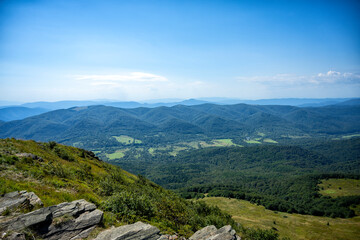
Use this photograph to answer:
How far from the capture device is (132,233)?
43.4 feet

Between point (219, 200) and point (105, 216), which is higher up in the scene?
point (105, 216)

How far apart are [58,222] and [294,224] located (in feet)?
380

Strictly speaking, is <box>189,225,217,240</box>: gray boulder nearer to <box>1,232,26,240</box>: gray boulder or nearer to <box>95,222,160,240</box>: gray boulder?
<box>95,222,160,240</box>: gray boulder

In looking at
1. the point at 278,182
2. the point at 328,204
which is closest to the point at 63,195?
the point at 328,204

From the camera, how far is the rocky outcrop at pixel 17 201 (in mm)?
12345

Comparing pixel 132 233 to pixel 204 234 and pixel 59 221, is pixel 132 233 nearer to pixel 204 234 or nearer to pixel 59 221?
pixel 59 221

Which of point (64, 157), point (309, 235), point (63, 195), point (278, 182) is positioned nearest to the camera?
point (63, 195)

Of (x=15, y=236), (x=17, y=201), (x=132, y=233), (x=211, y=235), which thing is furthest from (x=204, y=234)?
(x=17, y=201)

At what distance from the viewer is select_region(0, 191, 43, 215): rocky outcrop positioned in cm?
1235

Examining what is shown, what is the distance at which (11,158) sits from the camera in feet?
73.2

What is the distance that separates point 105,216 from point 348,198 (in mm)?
183447

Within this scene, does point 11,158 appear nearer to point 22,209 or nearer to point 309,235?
point 22,209

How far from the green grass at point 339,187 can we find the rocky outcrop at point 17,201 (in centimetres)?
20315

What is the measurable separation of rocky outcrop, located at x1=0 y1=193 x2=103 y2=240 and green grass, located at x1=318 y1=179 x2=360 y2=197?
199279 mm
